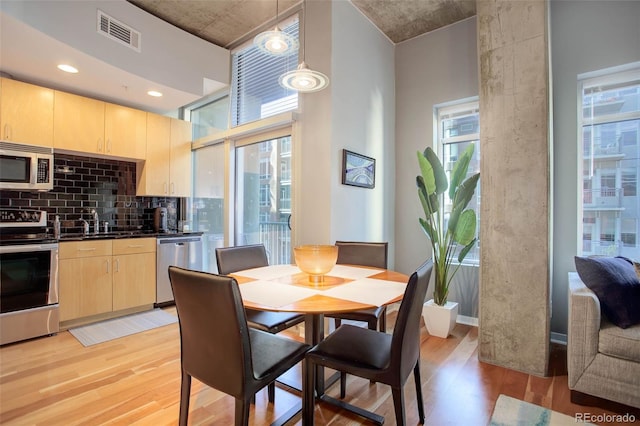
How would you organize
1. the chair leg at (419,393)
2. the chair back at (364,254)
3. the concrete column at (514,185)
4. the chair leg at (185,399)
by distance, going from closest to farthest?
the chair leg at (185,399)
the chair leg at (419,393)
the concrete column at (514,185)
the chair back at (364,254)

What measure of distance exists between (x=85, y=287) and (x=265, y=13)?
348 cm

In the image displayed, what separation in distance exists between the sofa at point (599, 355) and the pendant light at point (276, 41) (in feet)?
8.19

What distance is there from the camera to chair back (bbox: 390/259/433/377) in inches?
54.2

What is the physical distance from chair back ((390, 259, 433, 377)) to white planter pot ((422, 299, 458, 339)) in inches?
62.8

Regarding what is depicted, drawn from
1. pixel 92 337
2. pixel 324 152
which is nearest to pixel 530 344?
pixel 324 152

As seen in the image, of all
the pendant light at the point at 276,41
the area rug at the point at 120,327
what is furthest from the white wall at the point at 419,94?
the area rug at the point at 120,327

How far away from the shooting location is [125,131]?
148 inches

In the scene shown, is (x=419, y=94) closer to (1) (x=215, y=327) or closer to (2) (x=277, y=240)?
(2) (x=277, y=240)

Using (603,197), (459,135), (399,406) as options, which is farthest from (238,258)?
(603,197)

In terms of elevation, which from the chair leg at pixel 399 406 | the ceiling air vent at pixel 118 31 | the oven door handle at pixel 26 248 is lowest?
the chair leg at pixel 399 406

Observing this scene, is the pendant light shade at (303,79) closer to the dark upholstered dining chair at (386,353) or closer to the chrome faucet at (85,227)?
the dark upholstered dining chair at (386,353)

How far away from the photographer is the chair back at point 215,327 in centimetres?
124

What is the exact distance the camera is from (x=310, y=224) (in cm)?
304

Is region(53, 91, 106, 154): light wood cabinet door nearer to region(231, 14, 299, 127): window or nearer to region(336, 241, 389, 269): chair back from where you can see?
region(231, 14, 299, 127): window
